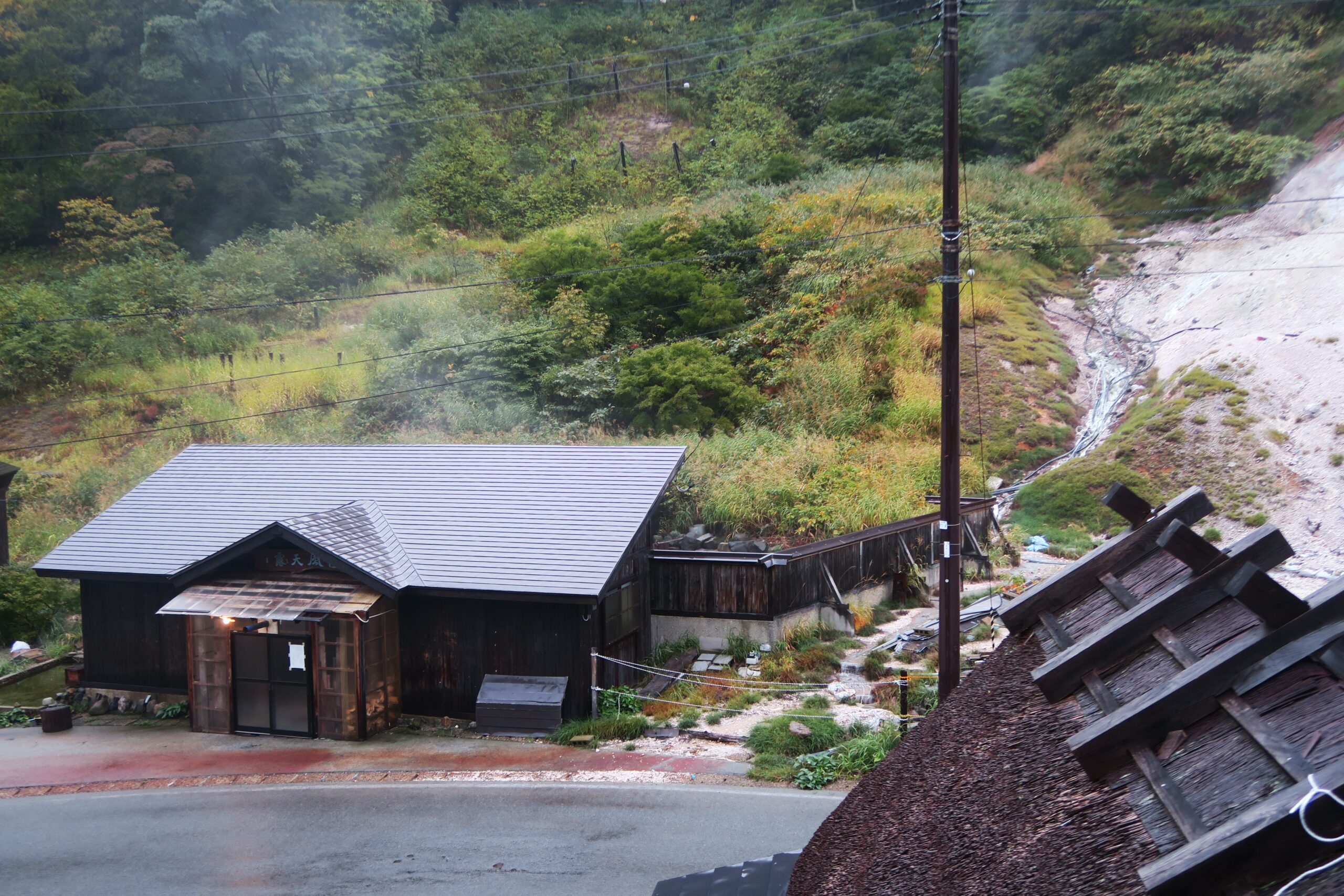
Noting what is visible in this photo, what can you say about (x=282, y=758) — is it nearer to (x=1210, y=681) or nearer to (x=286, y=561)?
(x=286, y=561)

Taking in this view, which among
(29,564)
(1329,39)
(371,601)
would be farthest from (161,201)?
(1329,39)

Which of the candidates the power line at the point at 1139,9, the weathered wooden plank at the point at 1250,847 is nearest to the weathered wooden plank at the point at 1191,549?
the weathered wooden plank at the point at 1250,847

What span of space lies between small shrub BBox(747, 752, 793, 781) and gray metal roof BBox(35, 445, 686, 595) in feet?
11.8

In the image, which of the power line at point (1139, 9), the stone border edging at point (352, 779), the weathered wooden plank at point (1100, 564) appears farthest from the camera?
the power line at point (1139, 9)

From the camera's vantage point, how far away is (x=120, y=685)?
679 inches

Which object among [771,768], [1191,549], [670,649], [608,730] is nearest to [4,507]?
[670,649]

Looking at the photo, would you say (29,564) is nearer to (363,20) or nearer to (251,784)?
(251,784)

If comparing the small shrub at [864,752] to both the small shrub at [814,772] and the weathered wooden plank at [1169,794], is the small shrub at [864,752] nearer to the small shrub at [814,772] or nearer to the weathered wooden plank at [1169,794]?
the small shrub at [814,772]

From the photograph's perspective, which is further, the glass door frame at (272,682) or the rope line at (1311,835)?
the glass door frame at (272,682)

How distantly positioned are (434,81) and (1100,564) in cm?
5197

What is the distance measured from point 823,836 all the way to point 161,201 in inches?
1864

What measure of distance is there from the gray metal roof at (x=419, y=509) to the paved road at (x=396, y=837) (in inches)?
133

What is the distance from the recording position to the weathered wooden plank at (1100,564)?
441 cm

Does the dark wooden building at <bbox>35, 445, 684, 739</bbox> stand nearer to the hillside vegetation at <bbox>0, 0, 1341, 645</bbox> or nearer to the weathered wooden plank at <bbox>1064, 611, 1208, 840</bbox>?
the hillside vegetation at <bbox>0, 0, 1341, 645</bbox>
